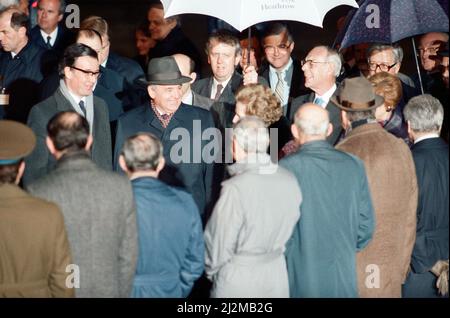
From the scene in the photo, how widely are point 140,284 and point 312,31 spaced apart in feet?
31.7

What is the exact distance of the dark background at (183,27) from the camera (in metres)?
15.1

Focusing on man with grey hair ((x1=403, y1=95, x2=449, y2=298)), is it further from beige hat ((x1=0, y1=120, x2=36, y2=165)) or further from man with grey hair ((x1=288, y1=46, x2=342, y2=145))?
beige hat ((x1=0, y1=120, x2=36, y2=165))

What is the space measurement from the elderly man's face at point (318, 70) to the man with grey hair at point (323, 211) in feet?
6.07

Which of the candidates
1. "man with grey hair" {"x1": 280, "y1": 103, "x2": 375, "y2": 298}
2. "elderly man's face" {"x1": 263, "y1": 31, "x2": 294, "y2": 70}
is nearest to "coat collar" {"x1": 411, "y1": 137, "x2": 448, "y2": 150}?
"man with grey hair" {"x1": 280, "y1": 103, "x2": 375, "y2": 298}

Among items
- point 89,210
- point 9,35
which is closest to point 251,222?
point 89,210

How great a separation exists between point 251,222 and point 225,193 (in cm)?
25

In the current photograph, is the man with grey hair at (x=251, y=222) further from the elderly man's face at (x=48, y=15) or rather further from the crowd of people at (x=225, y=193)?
the elderly man's face at (x=48, y=15)

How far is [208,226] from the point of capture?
22.0 ft

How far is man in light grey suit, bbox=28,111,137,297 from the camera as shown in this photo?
636 centimetres

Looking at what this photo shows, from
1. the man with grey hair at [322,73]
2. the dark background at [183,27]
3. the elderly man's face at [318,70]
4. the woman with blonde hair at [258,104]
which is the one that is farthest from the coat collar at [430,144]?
the dark background at [183,27]

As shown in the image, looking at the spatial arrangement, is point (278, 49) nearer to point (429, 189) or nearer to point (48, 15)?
point (48, 15)

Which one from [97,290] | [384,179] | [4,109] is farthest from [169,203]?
[4,109]
